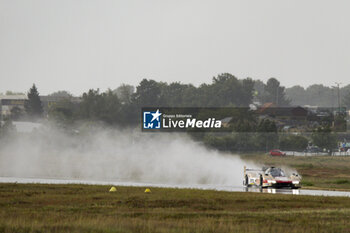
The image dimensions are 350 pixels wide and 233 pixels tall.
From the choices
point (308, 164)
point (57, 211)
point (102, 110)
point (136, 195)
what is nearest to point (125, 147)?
point (102, 110)

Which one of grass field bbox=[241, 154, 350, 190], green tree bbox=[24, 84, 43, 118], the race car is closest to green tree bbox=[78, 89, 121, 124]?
grass field bbox=[241, 154, 350, 190]

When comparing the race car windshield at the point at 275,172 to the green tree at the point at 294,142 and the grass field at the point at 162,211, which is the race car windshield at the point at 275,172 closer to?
the grass field at the point at 162,211

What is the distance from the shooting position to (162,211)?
32.7m

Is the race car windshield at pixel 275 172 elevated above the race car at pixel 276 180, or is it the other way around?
the race car windshield at pixel 275 172

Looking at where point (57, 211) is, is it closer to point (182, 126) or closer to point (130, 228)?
point (130, 228)

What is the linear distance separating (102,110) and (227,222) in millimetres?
81566

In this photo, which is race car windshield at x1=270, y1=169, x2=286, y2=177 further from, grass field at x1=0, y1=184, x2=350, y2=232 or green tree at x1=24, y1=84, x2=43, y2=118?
green tree at x1=24, y1=84, x2=43, y2=118

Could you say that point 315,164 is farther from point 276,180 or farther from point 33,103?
point 33,103

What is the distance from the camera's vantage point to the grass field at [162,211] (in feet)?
87.4

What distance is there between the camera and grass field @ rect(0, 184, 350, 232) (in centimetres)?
2664

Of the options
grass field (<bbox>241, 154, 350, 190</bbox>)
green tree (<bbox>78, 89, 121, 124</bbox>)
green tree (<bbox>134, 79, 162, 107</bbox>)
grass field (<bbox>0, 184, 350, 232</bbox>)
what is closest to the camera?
grass field (<bbox>0, 184, 350, 232</bbox>)

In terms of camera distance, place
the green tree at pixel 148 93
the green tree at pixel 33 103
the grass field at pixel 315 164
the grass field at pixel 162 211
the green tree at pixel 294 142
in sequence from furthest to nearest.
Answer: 1. the green tree at pixel 33 103
2. the green tree at pixel 148 93
3. the green tree at pixel 294 142
4. the grass field at pixel 315 164
5. the grass field at pixel 162 211

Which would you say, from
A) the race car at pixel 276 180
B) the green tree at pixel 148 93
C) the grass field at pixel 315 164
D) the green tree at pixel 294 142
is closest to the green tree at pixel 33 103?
the green tree at pixel 148 93

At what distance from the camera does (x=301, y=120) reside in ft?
487
